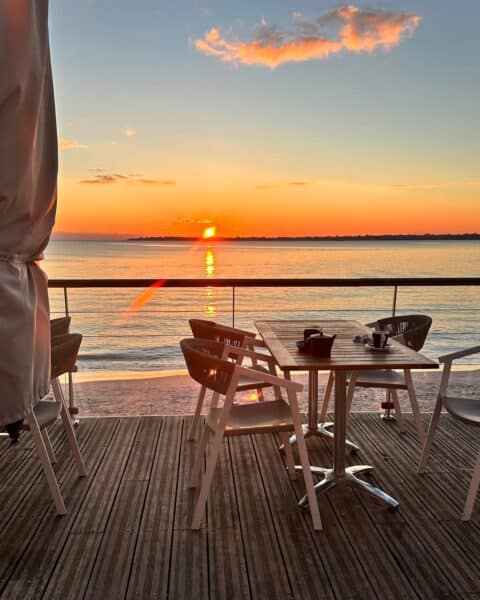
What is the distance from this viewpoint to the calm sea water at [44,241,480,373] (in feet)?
39.6

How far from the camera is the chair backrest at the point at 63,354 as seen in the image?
2.65 meters

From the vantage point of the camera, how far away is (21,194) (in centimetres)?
108

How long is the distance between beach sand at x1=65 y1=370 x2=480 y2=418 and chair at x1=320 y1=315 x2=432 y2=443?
1.14 metres

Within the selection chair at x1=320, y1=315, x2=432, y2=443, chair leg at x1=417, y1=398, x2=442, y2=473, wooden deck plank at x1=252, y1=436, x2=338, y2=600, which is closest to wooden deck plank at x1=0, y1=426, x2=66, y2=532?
wooden deck plank at x1=252, y1=436, x2=338, y2=600

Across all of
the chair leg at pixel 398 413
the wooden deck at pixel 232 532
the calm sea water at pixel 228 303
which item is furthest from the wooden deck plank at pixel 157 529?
the calm sea water at pixel 228 303

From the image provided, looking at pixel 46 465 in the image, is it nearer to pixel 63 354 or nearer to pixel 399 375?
pixel 63 354

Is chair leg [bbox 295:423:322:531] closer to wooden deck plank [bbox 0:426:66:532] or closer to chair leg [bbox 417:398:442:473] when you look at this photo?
chair leg [bbox 417:398:442:473]

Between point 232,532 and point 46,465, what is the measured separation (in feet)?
3.29

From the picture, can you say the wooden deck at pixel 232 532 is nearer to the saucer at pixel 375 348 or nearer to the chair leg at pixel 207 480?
the chair leg at pixel 207 480

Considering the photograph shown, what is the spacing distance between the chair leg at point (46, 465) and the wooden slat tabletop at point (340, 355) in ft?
4.12

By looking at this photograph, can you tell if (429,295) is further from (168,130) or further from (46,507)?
(46,507)

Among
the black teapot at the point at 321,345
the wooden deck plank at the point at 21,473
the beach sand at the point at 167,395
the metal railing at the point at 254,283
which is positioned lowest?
the beach sand at the point at 167,395

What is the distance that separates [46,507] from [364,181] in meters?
18.4

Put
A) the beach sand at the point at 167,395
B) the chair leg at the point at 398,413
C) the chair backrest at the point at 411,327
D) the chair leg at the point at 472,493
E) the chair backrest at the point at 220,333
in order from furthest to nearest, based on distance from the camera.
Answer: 1. the beach sand at the point at 167,395
2. the chair leg at the point at 398,413
3. the chair backrest at the point at 411,327
4. the chair backrest at the point at 220,333
5. the chair leg at the point at 472,493
